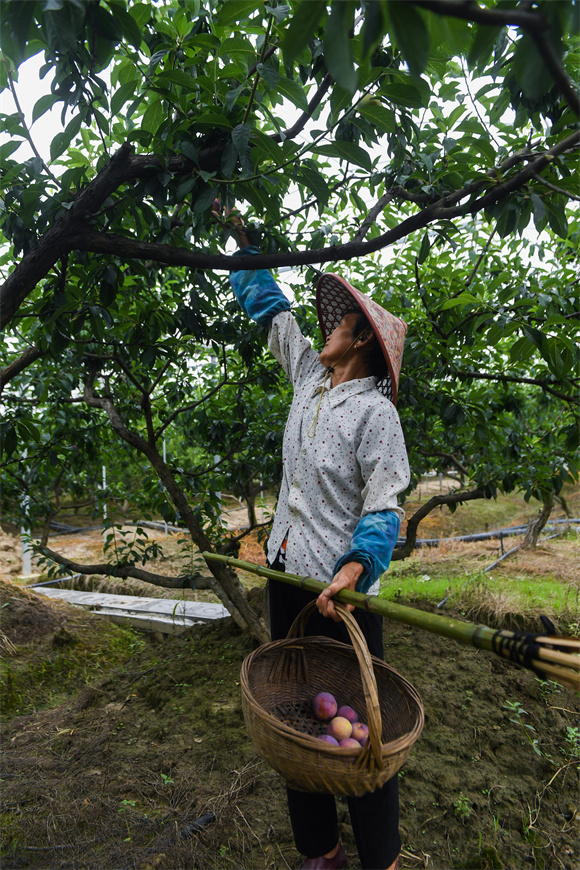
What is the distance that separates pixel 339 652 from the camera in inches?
57.2

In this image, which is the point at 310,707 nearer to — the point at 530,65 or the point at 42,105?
the point at 530,65

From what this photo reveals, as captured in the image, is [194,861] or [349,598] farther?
[194,861]

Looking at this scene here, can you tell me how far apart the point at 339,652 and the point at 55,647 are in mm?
2710

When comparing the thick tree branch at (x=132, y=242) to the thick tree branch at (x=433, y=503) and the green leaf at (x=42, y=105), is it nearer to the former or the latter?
the green leaf at (x=42, y=105)

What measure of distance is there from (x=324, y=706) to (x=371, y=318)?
3.39 feet

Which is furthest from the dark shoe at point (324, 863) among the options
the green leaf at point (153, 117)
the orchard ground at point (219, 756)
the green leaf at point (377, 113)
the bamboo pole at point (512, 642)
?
the green leaf at point (153, 117)

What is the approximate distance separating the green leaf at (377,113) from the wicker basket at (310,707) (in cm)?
108

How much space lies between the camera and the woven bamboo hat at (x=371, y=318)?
1489 millimetres

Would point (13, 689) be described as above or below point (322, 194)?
below

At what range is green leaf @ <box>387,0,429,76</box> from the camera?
1.71ft

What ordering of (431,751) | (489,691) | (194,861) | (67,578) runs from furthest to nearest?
1. (67,578)
2. (489,691)
3. (431,751)
4. (194,861)

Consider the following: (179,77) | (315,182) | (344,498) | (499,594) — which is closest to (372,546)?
(344,498)

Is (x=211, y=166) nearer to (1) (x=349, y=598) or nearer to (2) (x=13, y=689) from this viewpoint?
(1) (x=349, y=598)

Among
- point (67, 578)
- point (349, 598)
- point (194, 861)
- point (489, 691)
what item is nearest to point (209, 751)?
point (194, 861)
